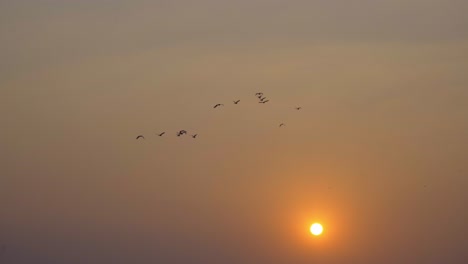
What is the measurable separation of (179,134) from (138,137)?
45.7 feet

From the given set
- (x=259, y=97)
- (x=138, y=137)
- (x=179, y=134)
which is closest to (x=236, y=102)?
(x=259, y=97)

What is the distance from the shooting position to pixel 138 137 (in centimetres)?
8588

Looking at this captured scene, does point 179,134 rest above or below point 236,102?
below

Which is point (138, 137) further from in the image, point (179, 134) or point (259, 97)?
point (259, 97)

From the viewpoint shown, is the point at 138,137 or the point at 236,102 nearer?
the point at 236,102

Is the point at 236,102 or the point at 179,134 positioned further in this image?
the point at 179,134

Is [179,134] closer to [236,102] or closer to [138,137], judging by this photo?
[138,137]

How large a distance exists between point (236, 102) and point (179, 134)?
814 inches

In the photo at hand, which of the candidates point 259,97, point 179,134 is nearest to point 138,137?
point 179,134

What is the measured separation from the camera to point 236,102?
77750mm

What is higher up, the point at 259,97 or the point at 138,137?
the point at 259,97

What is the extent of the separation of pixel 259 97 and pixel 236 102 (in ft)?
22.5

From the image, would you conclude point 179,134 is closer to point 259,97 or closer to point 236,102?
point 236,102

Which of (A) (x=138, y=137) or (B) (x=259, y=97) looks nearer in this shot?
(B) (x=259, y=97)
